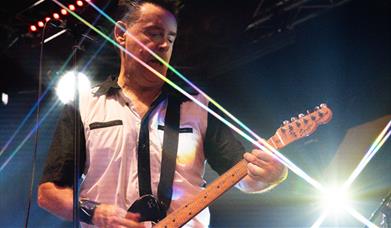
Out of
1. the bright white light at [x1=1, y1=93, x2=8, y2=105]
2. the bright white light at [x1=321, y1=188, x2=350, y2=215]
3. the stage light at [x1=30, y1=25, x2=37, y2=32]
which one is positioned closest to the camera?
the stage light at [x1=30, y1=25, x2=37, y2=32]

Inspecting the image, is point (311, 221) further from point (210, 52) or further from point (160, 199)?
point (160, 199)

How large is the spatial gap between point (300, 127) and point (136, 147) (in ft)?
2.45

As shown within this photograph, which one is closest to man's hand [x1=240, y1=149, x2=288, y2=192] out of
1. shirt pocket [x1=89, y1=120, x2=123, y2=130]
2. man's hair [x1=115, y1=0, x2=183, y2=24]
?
shirt pocket [x1=89, y1=120, x2=123, y2=130]

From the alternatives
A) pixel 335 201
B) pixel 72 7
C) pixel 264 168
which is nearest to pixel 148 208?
pixel 264 168

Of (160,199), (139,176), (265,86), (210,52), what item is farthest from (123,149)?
(265,86)

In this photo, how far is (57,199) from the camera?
2.18 metres

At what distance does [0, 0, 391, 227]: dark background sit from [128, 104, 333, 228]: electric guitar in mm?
2683

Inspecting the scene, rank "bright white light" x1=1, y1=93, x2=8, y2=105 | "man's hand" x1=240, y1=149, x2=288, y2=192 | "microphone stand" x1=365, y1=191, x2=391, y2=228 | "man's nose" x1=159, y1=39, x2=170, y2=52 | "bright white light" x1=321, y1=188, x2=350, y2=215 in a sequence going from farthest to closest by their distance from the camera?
"bright white light" x1=1, y1=93, x2=8, y2=105 < "bright white light" x1=321, y1=188, x2=350, y2=215 < "microphone stand" x1=365, y1=191, x2=391, y2=228 < "man's nose" x1=159, y1=39, x2=170, y2=52 < "man's hand" x1=240, y1=149, x2=288, y2=192

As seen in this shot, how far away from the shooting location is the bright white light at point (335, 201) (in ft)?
16.3

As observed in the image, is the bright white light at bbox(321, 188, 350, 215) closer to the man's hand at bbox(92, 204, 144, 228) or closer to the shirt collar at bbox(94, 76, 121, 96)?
the shirt collar at bbox(94, 76, 121, 96)

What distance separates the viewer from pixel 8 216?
18.2 ft

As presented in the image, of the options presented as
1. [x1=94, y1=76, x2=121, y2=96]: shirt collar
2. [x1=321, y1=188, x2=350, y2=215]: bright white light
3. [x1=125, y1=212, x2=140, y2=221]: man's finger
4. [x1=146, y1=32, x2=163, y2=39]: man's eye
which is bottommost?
[x1=125, y1=212, x2=140, y2=221]: man's finger

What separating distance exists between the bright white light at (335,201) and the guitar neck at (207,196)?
3.08 meters

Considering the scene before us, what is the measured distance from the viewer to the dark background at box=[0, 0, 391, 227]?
4.99 meters
